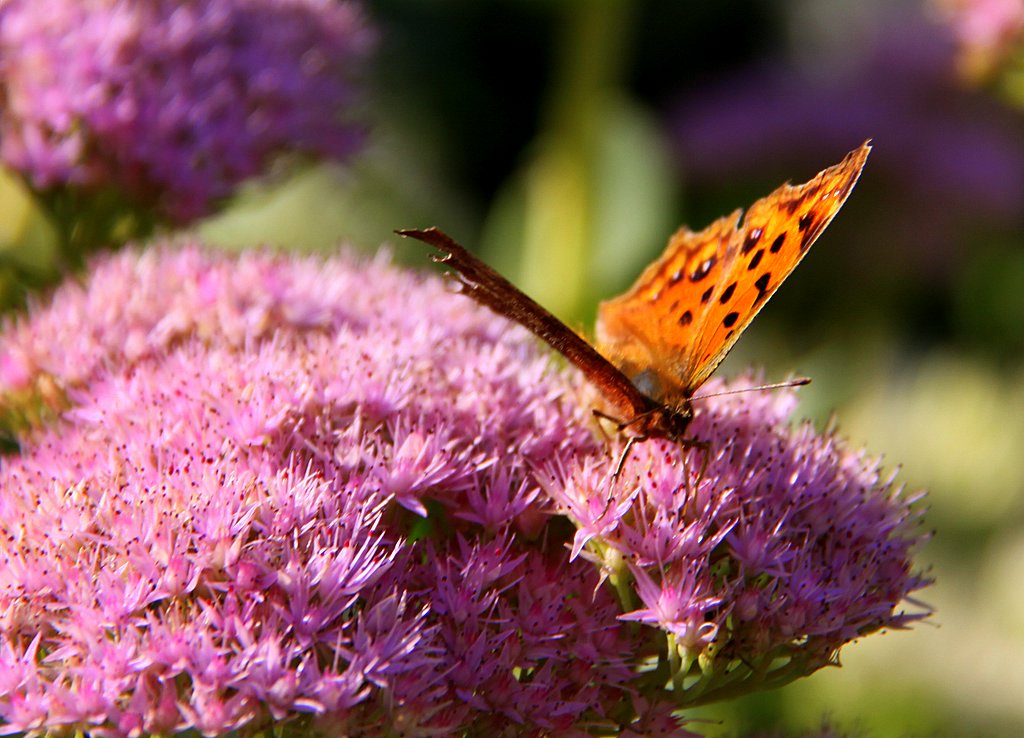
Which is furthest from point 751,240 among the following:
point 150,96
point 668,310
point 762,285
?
point 150,96

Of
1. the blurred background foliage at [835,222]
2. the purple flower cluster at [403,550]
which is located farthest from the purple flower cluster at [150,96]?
the purple flower cluster at [403,550]

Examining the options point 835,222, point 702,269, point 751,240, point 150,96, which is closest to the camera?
point 751,240

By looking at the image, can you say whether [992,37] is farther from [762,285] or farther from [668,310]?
[762,285]

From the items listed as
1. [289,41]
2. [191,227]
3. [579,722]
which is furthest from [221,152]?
[579,722]

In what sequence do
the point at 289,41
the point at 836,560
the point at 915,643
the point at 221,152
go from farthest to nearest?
1. the point at 915,643
2. the point at 289,41
3. the point at 221,152
4. the point at 836,560

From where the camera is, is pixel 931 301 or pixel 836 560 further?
pixel 931 301

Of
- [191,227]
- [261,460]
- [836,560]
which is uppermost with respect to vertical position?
[191,227]

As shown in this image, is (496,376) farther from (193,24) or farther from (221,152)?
(193,24)
